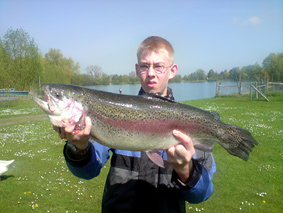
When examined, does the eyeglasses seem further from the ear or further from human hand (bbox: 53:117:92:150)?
human hand (bbox: 53:117:92:150)

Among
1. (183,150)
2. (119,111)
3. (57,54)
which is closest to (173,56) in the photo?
(119,111)

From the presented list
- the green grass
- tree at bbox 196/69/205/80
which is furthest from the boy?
tree at bbox 196/69/205/80

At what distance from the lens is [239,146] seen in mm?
2934

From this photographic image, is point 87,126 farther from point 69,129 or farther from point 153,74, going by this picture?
point 153,74

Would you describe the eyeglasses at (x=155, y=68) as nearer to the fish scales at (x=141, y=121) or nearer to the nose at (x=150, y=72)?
the nose at (x=150, y=72)

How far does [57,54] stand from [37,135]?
75128 mm

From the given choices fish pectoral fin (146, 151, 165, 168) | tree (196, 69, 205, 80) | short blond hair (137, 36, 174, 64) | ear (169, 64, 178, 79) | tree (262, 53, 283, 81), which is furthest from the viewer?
tree (196, 69, 205, 80)

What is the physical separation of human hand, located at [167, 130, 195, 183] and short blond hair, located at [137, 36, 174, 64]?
4.78 feet

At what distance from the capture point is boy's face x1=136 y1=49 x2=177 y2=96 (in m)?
3.36

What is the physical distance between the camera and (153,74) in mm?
Answer: 3312

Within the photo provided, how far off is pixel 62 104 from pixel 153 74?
1.35 meters

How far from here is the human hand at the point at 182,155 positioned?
2586 millimetres

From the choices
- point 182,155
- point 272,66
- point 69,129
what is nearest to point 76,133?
point 69,129

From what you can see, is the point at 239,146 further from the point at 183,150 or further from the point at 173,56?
the point at 173,56
